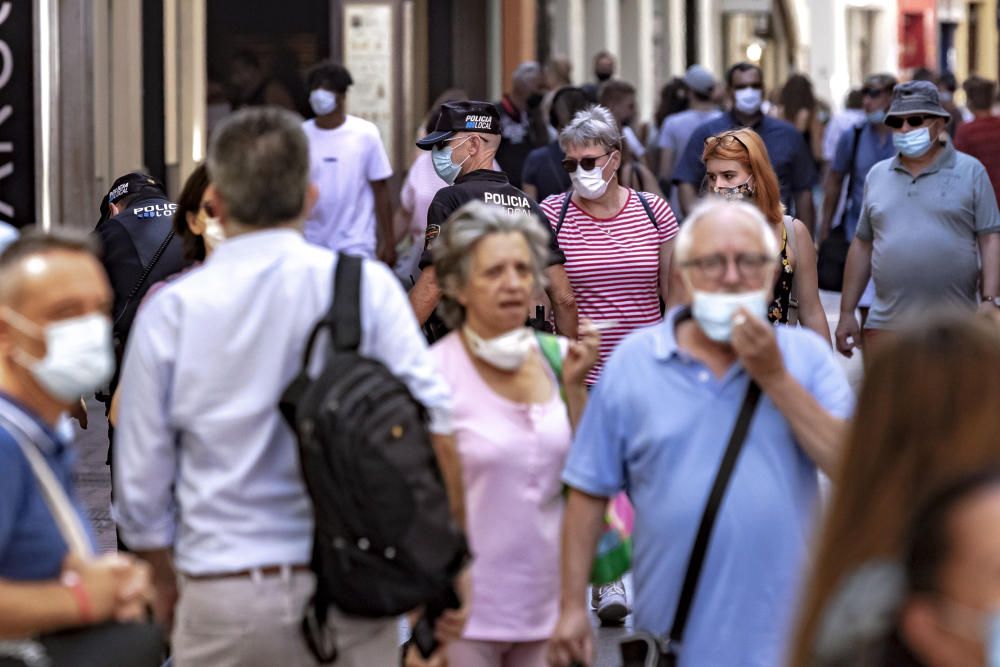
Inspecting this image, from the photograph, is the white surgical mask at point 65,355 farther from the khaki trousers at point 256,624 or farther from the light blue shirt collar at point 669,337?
the light blue shirt collar at point 669,337

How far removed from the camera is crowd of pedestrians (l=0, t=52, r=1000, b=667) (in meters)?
2.82

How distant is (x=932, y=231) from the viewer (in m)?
9.70

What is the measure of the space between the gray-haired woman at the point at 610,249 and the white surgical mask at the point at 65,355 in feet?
13.5

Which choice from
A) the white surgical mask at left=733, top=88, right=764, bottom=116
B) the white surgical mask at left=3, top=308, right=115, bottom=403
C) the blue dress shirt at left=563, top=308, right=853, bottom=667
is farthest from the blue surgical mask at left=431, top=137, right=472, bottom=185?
the white surgical mask at left=3, top=308, right=115, bottom=403

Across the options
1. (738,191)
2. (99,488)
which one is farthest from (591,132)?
(99,488)

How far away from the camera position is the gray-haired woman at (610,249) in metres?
8.23

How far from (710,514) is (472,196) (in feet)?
12.0

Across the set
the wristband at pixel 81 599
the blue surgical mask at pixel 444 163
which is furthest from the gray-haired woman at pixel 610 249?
the wristband at pixel 81 599

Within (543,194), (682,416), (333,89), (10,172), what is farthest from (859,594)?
(10,172)

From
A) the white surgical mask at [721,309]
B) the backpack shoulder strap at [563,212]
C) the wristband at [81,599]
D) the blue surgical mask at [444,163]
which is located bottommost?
the wristband at [81,599]

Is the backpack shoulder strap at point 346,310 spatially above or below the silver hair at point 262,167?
below

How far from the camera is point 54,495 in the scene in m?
4.05

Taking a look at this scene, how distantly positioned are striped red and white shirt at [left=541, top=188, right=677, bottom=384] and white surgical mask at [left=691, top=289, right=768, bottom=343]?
10.6 ft

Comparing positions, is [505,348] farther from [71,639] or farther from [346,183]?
[346,183]
